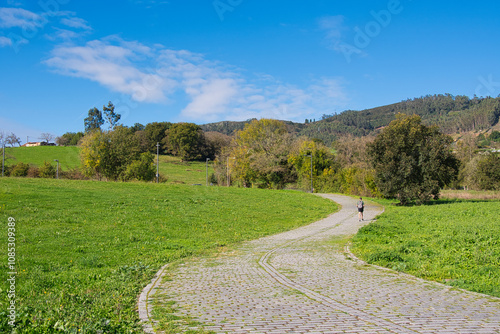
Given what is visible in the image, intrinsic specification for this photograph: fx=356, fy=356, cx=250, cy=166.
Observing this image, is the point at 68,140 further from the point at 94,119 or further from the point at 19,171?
the point at 19,171

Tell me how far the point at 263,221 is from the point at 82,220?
35.9 ft

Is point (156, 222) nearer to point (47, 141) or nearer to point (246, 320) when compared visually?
point (246, 320)

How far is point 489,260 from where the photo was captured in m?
9.64

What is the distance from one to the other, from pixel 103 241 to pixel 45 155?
8255cm

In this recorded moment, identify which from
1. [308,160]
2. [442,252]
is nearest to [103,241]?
[442,252]

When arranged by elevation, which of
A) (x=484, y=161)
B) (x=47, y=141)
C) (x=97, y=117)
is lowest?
(x=484, y=161)

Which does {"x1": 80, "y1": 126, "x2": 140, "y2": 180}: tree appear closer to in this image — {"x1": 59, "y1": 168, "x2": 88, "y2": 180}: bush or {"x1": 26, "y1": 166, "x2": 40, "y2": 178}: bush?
{"x1": 59, "y1": 168, "x2": 88, "y2": 180}: bush

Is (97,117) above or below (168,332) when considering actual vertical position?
above

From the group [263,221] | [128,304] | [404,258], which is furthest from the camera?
[263,221]

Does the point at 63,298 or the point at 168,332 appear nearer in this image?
the point at 168,332

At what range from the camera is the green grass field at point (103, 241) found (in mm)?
6059

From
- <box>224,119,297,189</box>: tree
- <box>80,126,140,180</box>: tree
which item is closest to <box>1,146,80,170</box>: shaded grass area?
<box>80,126,140,180</box>: tree

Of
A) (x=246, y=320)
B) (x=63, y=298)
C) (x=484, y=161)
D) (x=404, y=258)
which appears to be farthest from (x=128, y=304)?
(x=484, y=161)

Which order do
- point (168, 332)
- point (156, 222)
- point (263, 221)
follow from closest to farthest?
point (168, 332) → point (156, 222) → point (263, 221)
